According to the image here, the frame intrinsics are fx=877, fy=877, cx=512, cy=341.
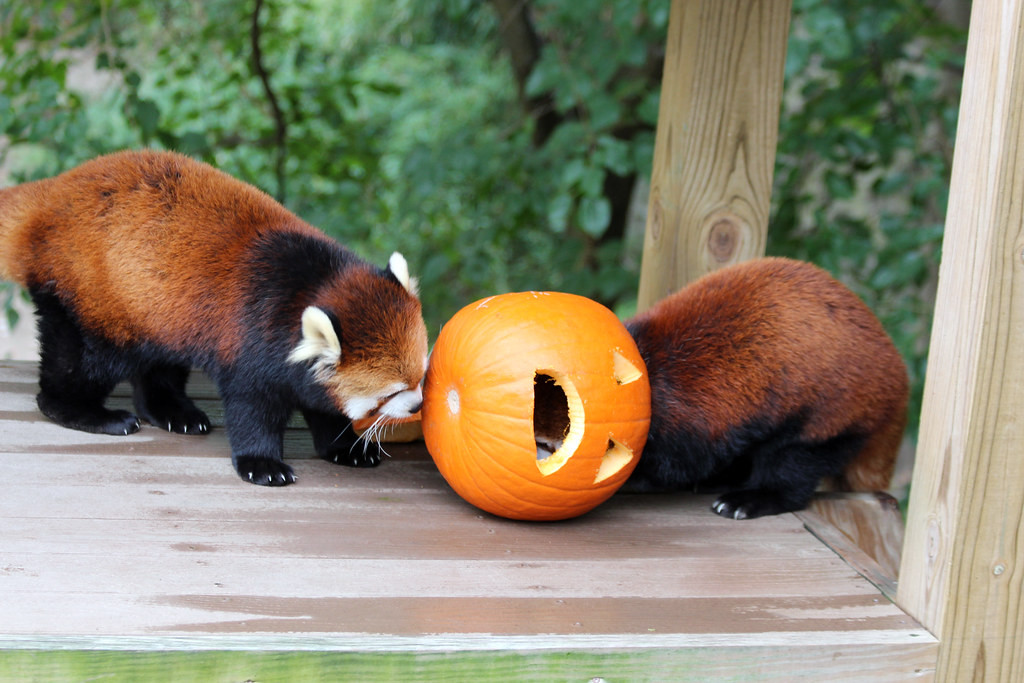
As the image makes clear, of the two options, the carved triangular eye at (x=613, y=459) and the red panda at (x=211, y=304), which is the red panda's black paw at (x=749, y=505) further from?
the red panda at (x=211, y=304)

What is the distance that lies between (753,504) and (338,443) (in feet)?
3.86

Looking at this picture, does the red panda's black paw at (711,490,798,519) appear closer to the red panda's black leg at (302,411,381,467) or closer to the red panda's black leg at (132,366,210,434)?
the red panda's black leg at (302,411,381,467)

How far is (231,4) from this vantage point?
190 inches

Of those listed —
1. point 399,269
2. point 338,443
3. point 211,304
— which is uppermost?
point 399,269

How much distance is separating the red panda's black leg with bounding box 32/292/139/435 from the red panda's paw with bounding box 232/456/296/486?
1.56 ft

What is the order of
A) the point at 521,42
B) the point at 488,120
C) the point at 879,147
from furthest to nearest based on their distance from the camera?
the point at 488,120 < the point at 521,42 < the point at 879,147

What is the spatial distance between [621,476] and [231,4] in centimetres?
390

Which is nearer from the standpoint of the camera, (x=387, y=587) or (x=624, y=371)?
(x=387, y=587)

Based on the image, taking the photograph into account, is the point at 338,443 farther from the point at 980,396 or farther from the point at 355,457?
the point at 980,396

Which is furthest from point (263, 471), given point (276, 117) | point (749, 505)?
point (276, 117)

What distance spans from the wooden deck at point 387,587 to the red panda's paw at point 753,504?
4 cm

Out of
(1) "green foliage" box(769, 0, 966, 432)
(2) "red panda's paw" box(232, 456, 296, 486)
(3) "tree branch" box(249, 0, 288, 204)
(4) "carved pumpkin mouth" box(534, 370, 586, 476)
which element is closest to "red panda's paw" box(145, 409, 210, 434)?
(2) "red panda's paw" box(232, 456, 296, 486)

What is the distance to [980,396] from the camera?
1.63m

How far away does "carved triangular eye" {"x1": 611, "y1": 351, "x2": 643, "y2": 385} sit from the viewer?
2127 millimetres
